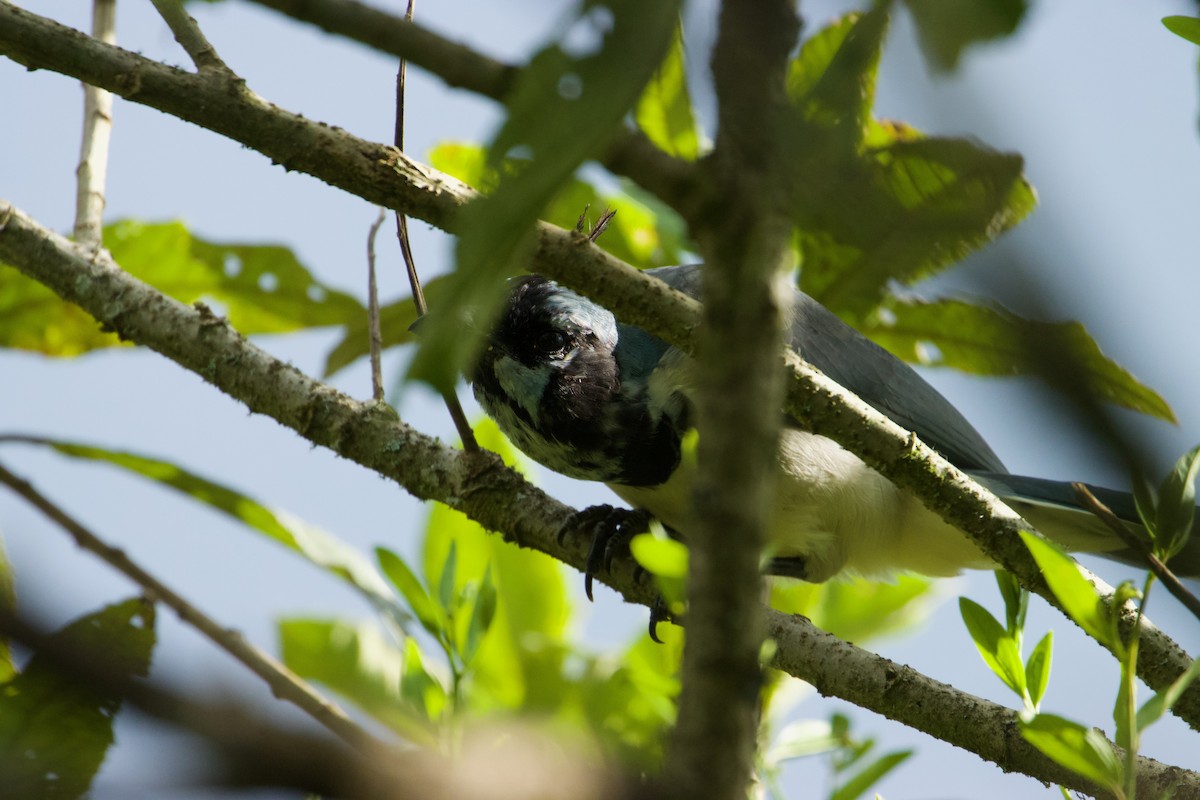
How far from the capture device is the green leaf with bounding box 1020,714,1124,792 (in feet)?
3.32

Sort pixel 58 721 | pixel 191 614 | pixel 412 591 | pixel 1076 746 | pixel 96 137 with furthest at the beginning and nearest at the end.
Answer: pixel 96 137, pixel 412 591, pixel 191 614, pixel 1076 746, pixel 58 721

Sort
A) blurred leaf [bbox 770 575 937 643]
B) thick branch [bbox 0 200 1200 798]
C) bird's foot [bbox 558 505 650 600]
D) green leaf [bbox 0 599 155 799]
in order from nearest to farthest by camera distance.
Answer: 1. green leaf [bbox 0 599 155 799]
2. thick branch [bbox 0 200 1200 798]
3. bird's foot [bbox 558 505 650 600]
4. blurred leaf [bbox 770 575 937 643]

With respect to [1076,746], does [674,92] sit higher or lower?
higher

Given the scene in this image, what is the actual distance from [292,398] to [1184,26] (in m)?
1.48

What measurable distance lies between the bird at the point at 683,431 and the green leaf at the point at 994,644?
0.97 meters

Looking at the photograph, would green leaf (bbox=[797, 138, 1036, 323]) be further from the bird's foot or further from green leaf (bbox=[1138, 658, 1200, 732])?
the bird's foot

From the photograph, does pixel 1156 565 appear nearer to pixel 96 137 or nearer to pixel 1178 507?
pixel 1178 507

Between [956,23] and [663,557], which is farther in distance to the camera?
[663,557]

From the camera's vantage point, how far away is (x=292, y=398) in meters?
1.98

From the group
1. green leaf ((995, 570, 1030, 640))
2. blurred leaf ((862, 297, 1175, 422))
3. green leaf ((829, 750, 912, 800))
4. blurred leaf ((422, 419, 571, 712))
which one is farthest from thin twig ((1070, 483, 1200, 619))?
blurred leaf ((422, 419, 571, 712))

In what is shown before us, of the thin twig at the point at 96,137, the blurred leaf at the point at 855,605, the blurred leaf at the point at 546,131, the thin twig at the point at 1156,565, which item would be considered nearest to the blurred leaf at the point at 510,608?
the blurred leaf at the point at 855,605

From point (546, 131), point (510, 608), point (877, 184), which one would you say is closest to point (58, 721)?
point (546, 131)

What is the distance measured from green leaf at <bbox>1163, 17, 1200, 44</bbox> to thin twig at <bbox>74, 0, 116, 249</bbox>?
1.92 meters

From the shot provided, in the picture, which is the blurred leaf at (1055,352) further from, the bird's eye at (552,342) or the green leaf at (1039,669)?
the bird's eye at (552,342)
